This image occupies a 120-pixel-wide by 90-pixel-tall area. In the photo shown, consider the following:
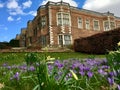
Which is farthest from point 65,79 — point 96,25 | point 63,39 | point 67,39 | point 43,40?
point 96,25

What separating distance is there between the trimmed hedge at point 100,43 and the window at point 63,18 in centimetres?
1158

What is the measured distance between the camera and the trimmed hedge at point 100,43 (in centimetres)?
2475

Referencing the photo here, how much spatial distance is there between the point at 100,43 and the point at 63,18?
1760cm

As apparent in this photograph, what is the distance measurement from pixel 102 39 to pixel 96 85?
74.4 feet

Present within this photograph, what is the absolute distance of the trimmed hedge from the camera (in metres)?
24.8

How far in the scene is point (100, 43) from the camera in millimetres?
27047

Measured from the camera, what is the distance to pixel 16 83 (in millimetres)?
4840

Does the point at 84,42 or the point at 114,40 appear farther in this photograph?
A: the point at 84,42

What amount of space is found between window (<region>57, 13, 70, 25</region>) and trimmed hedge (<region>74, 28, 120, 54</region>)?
11.6 m

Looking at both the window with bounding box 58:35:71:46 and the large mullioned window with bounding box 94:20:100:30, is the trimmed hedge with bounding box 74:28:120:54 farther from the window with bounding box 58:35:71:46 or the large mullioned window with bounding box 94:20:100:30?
the large mullioned window with bounding box 94:20:100:30

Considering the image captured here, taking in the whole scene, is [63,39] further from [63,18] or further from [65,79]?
[65,79]

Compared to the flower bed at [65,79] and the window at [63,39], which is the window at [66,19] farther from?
the flower bed at [65,79]

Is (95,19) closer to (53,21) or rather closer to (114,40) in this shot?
(53,21)

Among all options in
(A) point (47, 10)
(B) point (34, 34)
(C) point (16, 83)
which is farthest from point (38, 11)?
(C) point (16, 83)
